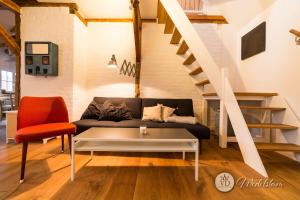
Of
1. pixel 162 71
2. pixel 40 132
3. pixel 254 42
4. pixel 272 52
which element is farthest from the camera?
pixel 162 71

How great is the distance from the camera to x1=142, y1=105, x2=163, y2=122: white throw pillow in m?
3.52

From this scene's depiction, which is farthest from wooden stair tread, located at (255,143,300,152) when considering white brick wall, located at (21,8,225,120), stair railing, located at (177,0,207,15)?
stair railing, located at (177,0,207,15)

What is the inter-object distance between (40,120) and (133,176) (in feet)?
4.51

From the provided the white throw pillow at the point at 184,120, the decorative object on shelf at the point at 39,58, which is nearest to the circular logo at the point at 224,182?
the white throw pillow at the point at 184,120

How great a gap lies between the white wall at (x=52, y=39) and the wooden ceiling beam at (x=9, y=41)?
0.39ft

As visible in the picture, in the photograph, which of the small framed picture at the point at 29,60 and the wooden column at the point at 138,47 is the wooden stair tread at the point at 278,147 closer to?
the wooden column at the point at 138,47

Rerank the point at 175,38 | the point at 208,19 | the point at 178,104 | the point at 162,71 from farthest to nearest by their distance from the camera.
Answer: the point at 162,71 < the point at 208,19 < the point at 178,104 < the point at 175,38

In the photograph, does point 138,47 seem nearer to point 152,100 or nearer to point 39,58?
point 152,100

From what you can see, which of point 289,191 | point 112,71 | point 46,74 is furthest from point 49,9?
point 289,191

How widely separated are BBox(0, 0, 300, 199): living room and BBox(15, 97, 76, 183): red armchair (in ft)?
0.05

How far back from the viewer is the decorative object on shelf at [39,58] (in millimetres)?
3580

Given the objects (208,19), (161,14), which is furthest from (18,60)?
(208,19)

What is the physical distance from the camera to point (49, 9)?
149 inches

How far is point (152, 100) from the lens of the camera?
13.4 ft
